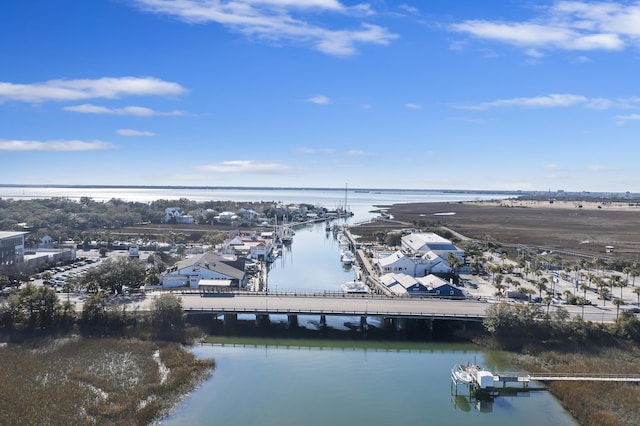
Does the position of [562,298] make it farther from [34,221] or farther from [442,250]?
[34,221]

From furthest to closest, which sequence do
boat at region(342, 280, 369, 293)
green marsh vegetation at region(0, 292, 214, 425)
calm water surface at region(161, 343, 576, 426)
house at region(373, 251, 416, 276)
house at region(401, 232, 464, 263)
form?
1. house at region(401, 232, 464, 263)
2. house at region(373, 251, 416, 276)
3. boat at region(342, 280, 369, 293)
4. calm water surface at region(161, 343, 576, 426)
5. green marsh vegetation at region(0, 292, 214, 425)

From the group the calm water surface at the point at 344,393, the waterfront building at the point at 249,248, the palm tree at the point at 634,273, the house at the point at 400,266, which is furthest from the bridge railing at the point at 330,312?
the waterfront building at the point at 249,248

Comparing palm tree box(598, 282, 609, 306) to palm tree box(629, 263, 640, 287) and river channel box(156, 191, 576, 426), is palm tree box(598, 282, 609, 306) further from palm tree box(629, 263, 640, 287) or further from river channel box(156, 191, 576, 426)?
river channel box(156, 191, 576, 426)

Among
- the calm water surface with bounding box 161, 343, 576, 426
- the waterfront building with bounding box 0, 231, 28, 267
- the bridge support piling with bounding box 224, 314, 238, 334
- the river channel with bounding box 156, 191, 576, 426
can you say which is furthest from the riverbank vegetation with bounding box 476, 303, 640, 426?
the waterfront building with bounding box 0, 231, 28, 267

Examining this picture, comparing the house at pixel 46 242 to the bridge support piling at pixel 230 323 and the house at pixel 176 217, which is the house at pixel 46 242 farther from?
the bridge support piling at pixel 230 323

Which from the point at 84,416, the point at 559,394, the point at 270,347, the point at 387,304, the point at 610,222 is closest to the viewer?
the point at 84,416

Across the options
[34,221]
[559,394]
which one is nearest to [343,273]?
[559,394]
